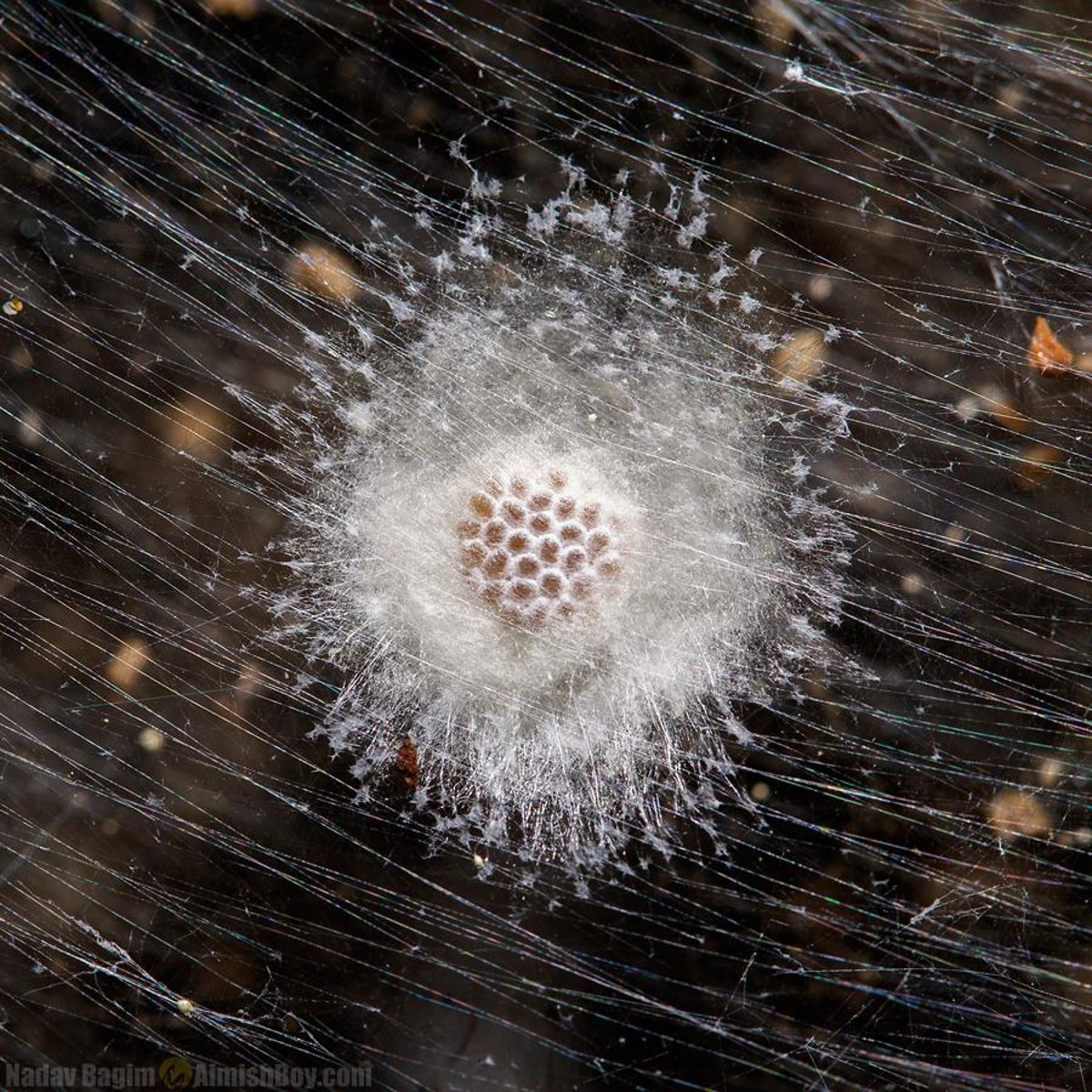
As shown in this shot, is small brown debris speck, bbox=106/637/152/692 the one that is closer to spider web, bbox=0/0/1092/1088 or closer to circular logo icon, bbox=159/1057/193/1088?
spider web, bbox=0/0/1092/1088

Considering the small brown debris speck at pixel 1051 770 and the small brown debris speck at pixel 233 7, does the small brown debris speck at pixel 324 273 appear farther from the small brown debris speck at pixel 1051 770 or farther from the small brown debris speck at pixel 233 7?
the small brown debris speck at pixel 1051 770

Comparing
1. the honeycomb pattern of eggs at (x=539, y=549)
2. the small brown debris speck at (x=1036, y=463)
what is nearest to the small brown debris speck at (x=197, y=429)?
the honeycomb pattern of eggs at (x=539, y=549)

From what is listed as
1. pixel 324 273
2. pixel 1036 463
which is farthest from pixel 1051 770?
pixel 324 273

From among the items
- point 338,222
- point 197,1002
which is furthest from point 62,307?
point 197,1002

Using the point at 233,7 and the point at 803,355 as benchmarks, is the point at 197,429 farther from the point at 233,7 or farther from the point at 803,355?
the point at 803,355

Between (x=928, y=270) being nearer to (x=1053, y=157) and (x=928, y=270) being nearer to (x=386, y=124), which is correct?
(x=1053, y=157)
